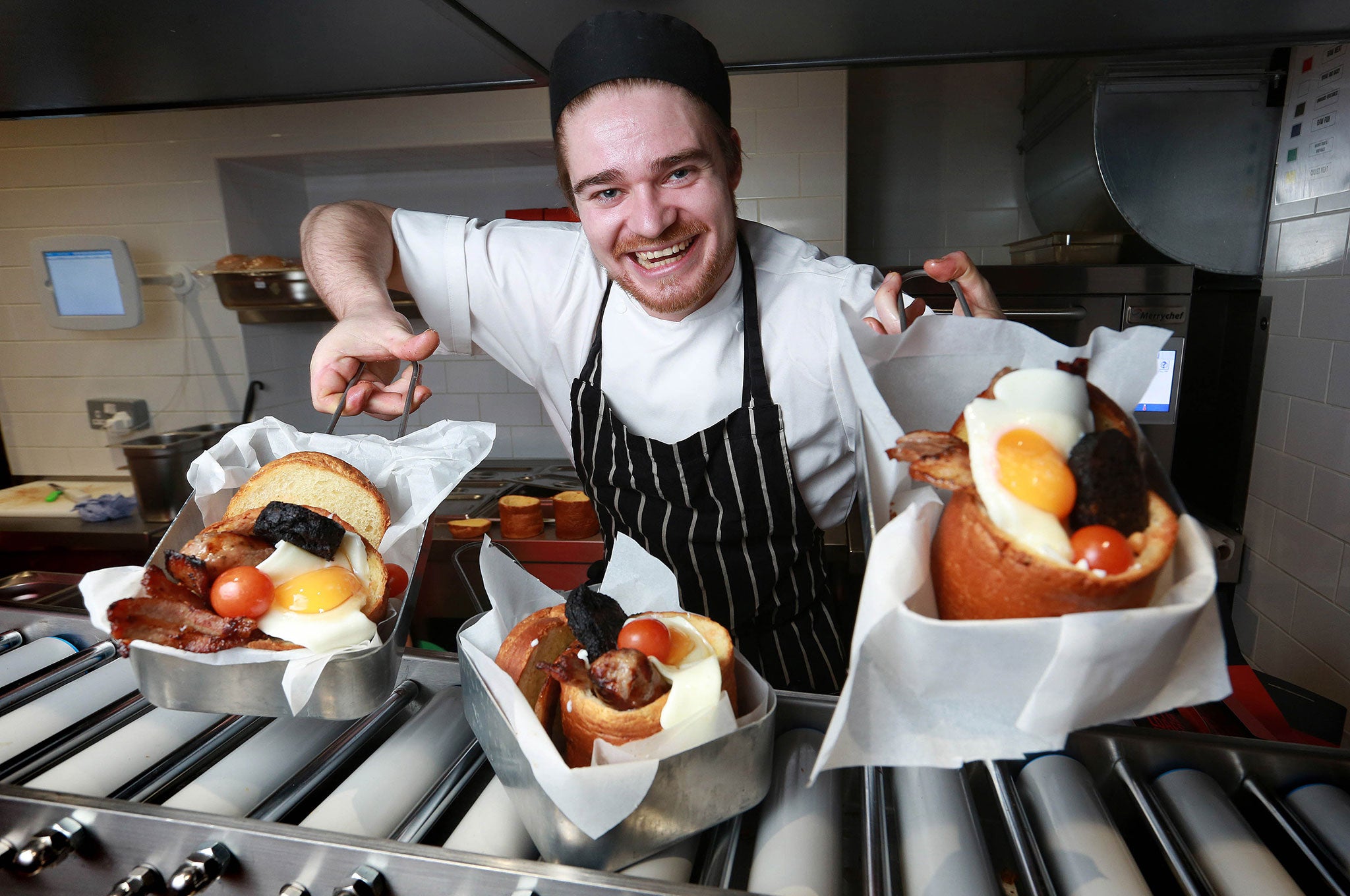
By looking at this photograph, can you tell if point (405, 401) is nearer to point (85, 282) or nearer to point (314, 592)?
point (314, 592)

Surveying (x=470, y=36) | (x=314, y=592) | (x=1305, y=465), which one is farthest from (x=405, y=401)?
(x=1305, y=465)

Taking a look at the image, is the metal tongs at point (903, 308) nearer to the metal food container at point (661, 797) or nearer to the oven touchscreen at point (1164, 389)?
the metal food container at point (661, 797)

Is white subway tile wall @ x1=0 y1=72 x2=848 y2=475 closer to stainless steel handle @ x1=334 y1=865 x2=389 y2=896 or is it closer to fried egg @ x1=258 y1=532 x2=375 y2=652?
fried egg @ x1=258 y1=532 x2=375 y2=652

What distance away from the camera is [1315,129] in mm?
2221

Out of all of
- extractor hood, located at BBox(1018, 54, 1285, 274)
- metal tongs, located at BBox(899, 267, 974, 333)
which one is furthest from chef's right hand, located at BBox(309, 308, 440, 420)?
extractor hood, located at BBox(1018, 54, 1285, 274)

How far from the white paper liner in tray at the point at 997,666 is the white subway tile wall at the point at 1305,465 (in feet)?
6.91

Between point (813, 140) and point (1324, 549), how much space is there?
2.05 metres

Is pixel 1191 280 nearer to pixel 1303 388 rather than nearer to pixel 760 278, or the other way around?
pixel 1303 388

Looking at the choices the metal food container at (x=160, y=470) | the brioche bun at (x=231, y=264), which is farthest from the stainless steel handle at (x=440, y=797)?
the brioche bun at (x=231, y=264)

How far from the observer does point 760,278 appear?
1544mm

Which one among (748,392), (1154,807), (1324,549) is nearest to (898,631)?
(1154,807)

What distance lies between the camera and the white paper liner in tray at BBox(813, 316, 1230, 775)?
46 cm

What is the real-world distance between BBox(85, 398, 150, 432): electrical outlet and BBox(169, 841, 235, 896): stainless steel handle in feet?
11.0

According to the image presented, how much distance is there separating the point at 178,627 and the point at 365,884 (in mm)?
285
